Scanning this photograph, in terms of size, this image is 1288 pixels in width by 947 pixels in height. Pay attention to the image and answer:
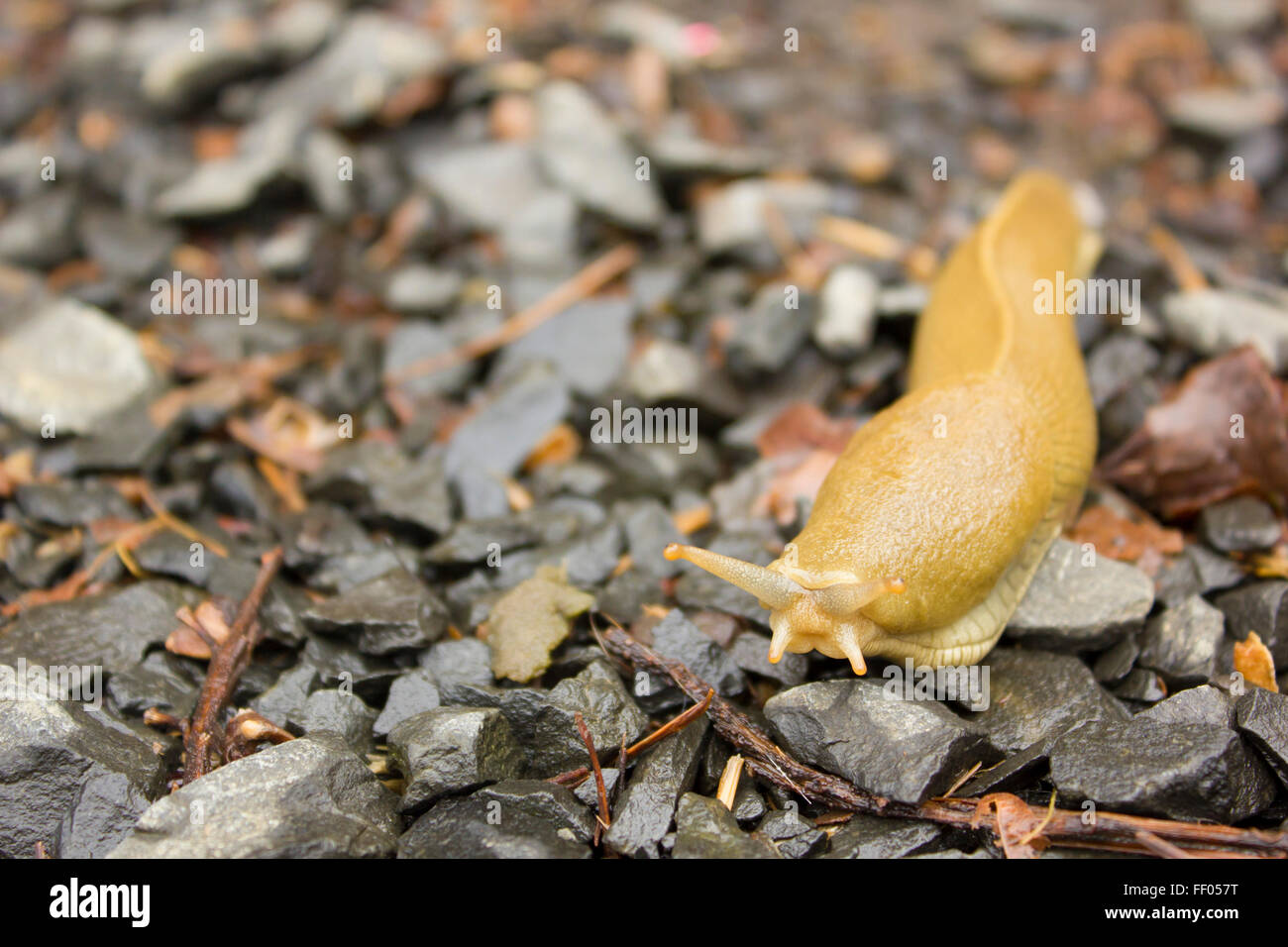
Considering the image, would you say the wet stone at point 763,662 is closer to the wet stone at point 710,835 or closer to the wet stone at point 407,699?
the wet stone at point 710,835

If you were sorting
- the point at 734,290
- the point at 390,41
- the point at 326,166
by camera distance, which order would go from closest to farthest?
the point at 734,290
the point at 326,166
the point at 390,41

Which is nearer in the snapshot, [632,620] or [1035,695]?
[1035,695]

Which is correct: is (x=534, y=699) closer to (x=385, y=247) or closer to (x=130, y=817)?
(x=130, y=817)

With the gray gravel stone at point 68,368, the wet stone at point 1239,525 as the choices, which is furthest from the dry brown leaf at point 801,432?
the gray gravel stone at point 68,368

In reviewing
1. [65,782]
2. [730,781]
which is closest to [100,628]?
[65,782]

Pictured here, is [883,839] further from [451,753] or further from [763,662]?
[451,753]

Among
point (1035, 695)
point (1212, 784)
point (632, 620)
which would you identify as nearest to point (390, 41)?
point (632, 620)

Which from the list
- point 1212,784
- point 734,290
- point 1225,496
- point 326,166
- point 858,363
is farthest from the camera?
point 326,166
